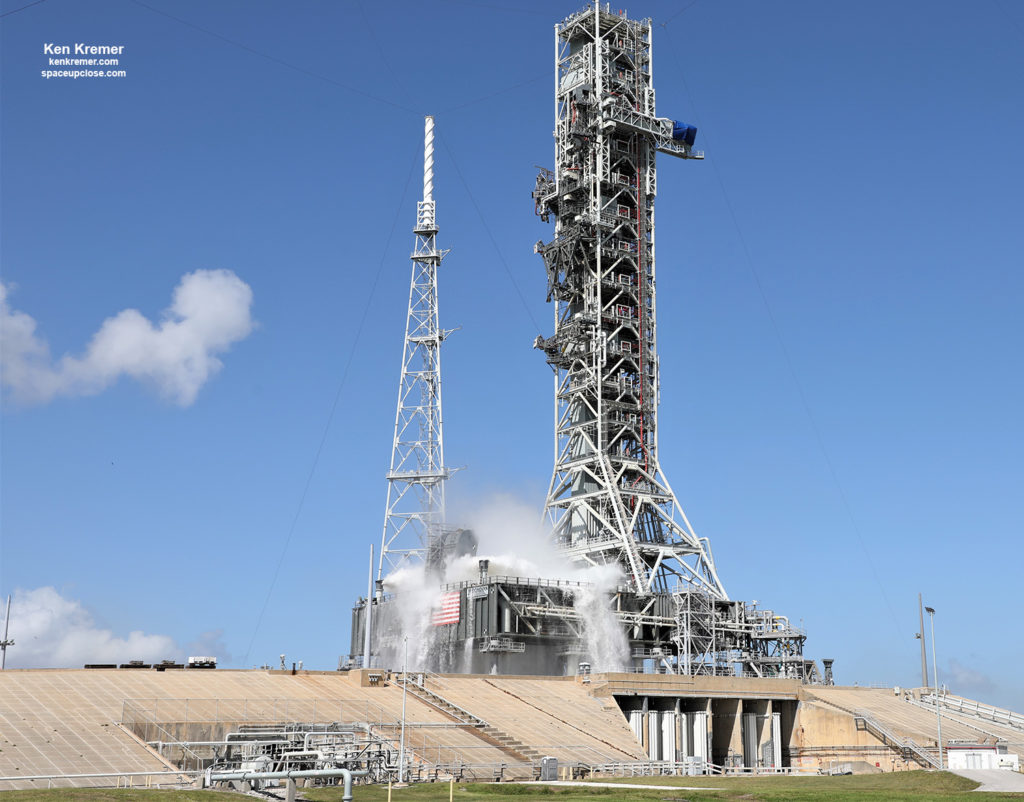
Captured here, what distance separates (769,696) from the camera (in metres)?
78.2

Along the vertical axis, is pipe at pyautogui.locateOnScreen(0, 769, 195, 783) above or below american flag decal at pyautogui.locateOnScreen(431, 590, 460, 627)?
below

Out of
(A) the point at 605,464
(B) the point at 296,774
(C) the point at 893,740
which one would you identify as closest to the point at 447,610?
(A) the point at 605,464

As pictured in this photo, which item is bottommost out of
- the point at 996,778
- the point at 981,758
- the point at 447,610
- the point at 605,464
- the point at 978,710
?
the point at 996,778

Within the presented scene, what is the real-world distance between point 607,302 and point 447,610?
34.1 metres

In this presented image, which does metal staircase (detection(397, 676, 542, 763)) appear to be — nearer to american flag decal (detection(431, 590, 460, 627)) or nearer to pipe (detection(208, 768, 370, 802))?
pipe (detection(208, 768, 370, 802))

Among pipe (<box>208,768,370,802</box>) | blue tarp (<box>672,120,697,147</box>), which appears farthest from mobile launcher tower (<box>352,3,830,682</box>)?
pipe (<box>208,768,370,802</box>)

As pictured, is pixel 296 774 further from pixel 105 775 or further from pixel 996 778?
pixel 996 778

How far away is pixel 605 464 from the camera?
101 metres

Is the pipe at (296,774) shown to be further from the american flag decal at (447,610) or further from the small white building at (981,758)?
the american flag decal at (447,610)

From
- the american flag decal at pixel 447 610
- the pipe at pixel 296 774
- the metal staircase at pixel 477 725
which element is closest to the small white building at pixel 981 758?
the metal staircase at pixel 477 725

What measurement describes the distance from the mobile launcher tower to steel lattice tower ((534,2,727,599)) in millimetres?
151

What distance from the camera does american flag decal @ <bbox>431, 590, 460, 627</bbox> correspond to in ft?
290

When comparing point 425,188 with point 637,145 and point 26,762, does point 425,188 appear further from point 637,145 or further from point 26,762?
point 26,762

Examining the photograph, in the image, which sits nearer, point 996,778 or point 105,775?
point 105,775
